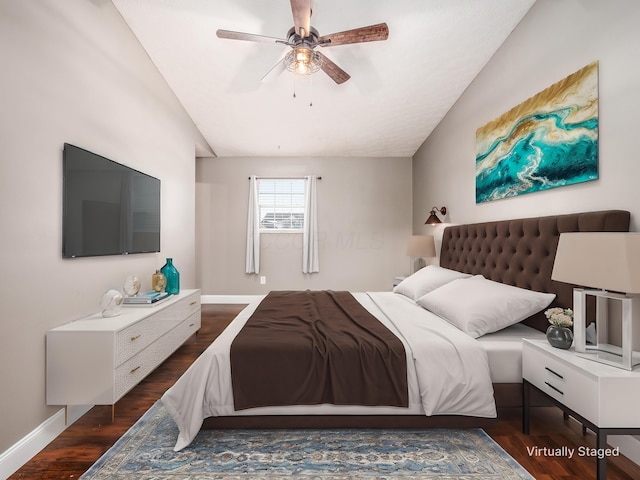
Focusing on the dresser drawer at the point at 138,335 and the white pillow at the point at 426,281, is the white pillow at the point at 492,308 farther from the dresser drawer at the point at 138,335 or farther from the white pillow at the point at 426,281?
the dresser drawer at the point at 138,335

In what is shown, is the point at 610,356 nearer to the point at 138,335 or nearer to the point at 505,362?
the point at 505,362

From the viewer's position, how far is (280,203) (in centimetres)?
525

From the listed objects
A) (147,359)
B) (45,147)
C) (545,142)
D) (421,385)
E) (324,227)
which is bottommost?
(147,359)

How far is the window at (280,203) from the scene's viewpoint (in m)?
5.25

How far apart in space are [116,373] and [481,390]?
6.64 feet

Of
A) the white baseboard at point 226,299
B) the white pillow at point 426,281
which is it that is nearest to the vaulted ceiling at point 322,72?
the white pillow at point 426,281

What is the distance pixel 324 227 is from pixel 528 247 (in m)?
3.27

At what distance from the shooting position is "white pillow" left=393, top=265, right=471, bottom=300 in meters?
2.99

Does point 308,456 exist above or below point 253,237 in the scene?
below

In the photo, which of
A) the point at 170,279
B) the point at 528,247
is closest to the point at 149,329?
the point at 170,279

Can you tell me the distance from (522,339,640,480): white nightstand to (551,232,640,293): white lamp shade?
34cm

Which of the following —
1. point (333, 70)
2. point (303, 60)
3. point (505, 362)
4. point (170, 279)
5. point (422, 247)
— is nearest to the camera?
point (505, 362)

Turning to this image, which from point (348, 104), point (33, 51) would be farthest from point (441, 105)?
point (33, 51)

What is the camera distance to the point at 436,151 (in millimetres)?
4133
